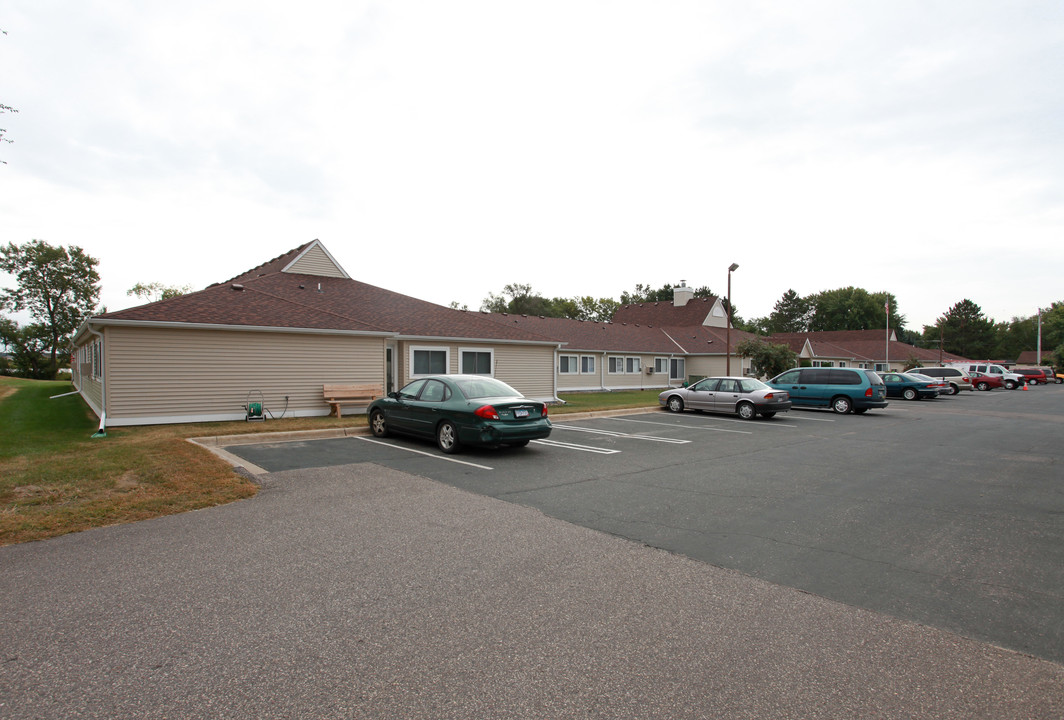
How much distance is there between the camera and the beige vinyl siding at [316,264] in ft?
73.8

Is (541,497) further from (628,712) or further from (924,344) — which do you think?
(924,344)

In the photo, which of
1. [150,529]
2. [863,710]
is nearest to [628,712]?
[863,710]

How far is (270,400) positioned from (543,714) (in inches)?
584

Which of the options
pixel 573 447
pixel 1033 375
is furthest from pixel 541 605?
pixel 1033 375

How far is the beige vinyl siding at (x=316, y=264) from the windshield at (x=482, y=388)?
46.7ft

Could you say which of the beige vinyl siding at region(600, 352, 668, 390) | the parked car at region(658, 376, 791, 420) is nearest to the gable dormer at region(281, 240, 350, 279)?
the parked car at region(658, 376, 791, 420)

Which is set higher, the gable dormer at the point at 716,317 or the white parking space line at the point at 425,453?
the gable dormer at the point at 716,317

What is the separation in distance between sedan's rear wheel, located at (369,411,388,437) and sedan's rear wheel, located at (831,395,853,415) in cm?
1745

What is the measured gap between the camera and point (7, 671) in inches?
123

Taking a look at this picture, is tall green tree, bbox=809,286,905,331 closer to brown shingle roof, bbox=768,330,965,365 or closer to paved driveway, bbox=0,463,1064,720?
brown shingle roof, bbox=768,330,965,365

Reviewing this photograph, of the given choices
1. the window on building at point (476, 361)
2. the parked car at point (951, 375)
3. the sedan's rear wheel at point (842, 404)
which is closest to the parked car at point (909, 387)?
the parked car at point (951, 375)

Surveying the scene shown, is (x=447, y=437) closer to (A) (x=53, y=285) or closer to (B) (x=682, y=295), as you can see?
(B) (x=682, y=295)

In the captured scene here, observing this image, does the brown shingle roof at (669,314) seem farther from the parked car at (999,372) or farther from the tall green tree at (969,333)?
the tall green tree at (969,333)

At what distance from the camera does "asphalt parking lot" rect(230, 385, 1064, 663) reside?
14.6 feet
